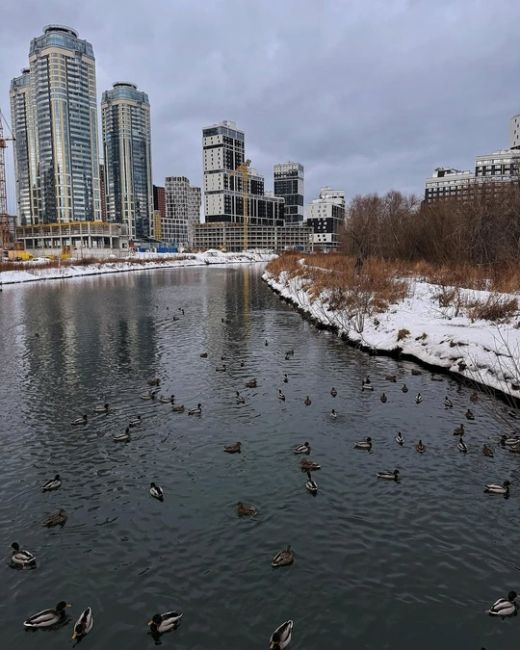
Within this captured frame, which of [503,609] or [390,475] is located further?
[390,475]

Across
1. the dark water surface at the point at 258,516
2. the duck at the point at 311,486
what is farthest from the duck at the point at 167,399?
the duck at the point at 311,486

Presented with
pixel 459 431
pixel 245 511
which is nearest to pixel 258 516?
pixel 245 511

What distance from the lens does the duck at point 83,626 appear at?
312 inches

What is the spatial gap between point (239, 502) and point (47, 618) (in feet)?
15.7

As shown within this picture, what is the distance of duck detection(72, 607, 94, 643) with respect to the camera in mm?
7918

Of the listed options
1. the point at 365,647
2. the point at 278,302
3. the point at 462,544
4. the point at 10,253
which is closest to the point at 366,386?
the point at 462,544

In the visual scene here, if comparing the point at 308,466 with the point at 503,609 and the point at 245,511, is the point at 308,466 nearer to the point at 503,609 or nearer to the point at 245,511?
the point at 245,511

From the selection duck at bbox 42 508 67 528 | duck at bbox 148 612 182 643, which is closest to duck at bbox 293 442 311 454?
duck at bbox 42 508 67 528

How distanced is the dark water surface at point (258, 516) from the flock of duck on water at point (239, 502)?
18 centimetres

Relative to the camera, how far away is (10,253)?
13675cm

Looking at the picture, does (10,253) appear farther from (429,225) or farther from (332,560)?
(332,560)

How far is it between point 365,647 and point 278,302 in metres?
45.4

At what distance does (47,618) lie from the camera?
320 inches

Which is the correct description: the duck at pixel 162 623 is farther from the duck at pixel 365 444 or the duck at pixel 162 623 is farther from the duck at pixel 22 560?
the duck at pixel 365 444
